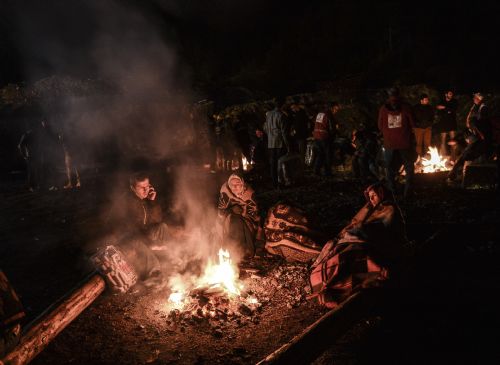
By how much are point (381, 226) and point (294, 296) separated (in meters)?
1.37

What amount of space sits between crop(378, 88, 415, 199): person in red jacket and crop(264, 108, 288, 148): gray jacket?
8.70 ft

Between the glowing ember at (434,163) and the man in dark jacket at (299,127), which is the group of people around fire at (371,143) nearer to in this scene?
the man in dark jacket at (299,127)

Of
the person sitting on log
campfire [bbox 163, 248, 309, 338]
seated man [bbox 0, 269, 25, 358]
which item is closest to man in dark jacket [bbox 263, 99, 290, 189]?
campfire [bbox 163, 248, 309, 338]

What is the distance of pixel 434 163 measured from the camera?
392 inches

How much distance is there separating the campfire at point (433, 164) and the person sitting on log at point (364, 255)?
592 centimetres

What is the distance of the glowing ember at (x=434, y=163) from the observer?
991 centimetres

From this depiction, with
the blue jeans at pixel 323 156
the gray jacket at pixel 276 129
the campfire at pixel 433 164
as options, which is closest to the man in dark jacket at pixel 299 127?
the blue jeans at pixel 323 156

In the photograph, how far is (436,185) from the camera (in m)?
8.72

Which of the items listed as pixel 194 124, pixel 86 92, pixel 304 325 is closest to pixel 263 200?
pixel 304 325

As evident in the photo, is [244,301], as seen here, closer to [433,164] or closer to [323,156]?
[323,156]

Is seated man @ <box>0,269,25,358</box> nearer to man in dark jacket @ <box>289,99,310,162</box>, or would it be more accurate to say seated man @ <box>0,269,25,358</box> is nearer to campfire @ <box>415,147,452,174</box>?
man in dark jacket @ <box>289,99,310,162</box>

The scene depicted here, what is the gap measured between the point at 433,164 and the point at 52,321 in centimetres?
937

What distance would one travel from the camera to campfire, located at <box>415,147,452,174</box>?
991 cm

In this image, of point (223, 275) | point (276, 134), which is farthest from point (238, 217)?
point (276, 134)
